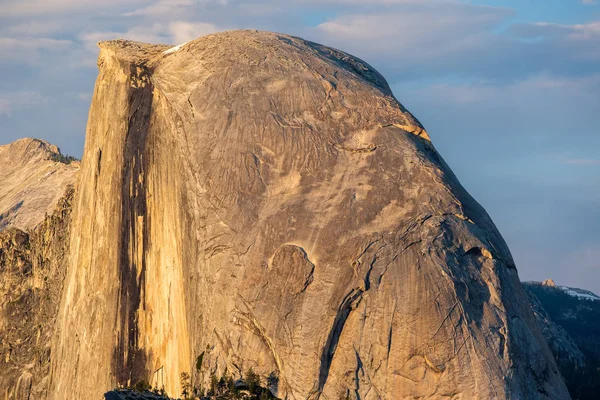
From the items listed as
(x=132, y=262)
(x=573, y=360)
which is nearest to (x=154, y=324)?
(x=132, y=262)

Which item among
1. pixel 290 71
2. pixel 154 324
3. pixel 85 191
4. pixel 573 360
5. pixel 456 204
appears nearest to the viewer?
pixel 456 204

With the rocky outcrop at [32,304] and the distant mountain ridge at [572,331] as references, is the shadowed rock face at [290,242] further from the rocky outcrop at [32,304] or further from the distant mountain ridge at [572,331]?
the distant mountain ridge at [572,331]

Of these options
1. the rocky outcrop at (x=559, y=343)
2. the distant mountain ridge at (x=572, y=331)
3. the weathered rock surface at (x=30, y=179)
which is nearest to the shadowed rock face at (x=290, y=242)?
the distant mountain ridge at (x=572, y=331)

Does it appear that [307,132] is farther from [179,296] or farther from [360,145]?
[179,296]

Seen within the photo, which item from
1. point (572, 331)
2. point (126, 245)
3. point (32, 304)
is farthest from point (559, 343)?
point (126, 245)

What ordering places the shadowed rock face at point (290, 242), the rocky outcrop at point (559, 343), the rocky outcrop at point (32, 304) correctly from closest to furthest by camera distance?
1. the shadowed rock face at point (290, 242)
2. the rocky outcrop at point (32, 304)
3. the rocky outcrop at point (559, 343)

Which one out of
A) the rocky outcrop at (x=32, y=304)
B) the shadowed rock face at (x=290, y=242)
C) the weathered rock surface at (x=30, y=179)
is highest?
the weathered rock surface at (x=30, y=179)
